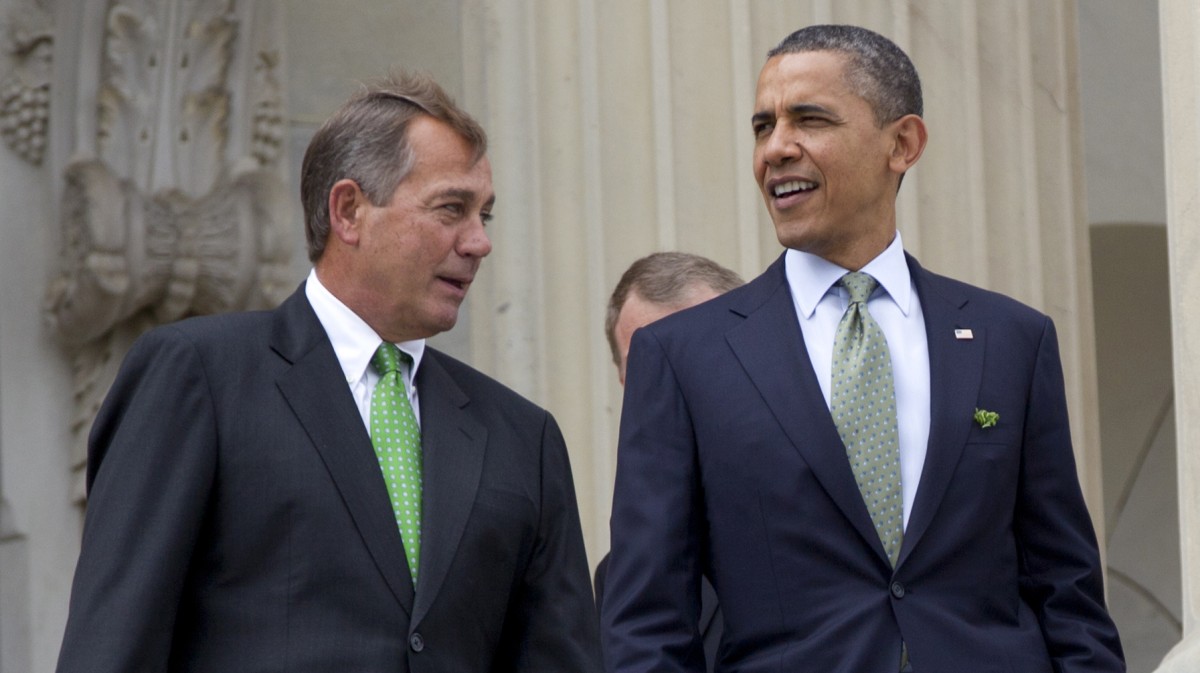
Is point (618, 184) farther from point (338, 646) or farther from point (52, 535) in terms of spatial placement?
point (338, 646)

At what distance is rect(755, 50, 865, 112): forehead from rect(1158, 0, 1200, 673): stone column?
67 centimetres

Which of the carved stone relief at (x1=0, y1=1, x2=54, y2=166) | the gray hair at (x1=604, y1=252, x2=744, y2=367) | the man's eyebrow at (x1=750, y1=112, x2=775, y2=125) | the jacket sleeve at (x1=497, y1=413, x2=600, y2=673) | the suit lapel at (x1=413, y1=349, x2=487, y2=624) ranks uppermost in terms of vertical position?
the carved stone relief at (x1=0, y1=1, x2=54, y2=166)

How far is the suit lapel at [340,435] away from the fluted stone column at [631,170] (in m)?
2.27

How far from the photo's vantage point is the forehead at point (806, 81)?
347cm

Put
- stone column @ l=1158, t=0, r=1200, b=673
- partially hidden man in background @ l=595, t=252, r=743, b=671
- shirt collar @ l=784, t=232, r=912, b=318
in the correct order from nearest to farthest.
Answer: shirt collar @ l=784, t=232, r=912, b=318, stone column @ l=1158, t=0, r=1200, b=673, partially hidden man in background @ l=595, t=252, r=743, b=671

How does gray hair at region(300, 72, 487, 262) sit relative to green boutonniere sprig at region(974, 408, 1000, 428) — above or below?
above

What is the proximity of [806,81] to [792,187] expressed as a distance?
166 millimetres

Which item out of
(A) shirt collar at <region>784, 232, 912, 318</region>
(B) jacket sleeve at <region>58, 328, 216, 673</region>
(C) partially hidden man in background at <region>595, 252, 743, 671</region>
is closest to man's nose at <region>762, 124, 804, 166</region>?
(A) shirt collar at <region>784, 232, 912, 318</region>

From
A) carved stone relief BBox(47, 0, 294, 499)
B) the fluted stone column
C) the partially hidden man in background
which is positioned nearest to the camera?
the partially hidden man in background

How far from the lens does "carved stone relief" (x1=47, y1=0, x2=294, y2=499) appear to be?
5.18 metres

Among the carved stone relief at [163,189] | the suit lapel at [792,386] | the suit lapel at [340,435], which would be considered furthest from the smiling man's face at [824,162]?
the carved stone relief at [163,189]

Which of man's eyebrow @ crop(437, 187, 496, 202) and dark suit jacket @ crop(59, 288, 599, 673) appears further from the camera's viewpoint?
man's eyebrow @ crop(437, 187, 496, 202)

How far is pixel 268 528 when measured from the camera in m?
3.14

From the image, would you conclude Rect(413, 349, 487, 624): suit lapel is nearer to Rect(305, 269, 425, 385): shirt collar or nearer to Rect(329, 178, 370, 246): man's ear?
Rect(305, 269, 425, 385): shirt collar
